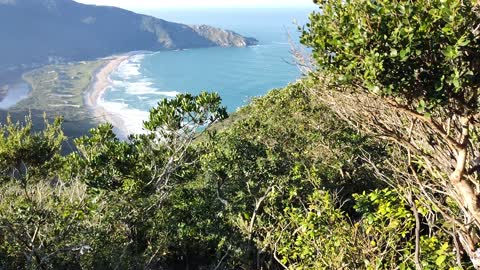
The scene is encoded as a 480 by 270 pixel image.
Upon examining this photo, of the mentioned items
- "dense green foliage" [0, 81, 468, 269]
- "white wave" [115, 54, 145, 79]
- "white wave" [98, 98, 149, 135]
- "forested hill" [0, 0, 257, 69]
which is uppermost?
"dense green foliage" [0, 81, 468, 269]

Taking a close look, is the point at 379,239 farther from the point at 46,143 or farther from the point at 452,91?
the point at 46,143

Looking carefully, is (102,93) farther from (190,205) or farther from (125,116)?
(190,205)

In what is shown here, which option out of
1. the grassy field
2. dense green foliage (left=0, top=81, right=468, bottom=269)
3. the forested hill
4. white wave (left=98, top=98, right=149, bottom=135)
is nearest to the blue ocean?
white wave (left=98, top=98, right=149, bottom=135)

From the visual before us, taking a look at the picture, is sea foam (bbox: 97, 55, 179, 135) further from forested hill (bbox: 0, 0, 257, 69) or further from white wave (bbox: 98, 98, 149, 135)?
forested hill (bbox: 0, 0, 257, 69)

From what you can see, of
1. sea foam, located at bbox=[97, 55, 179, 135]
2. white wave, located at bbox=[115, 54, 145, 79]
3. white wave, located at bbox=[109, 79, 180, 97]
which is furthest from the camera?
white wave, located at bbox=[115, 54, 145, 79]

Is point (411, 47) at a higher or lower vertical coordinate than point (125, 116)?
higher

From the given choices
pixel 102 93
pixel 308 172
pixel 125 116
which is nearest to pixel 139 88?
pixel 102 93
